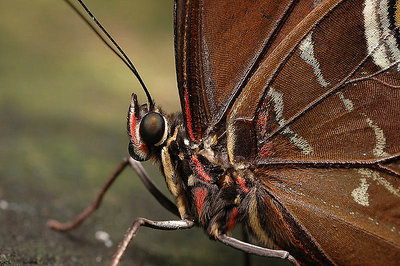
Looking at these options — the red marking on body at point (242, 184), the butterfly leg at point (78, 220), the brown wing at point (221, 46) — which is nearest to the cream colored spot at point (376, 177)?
the red marking on body at point (242, 184)

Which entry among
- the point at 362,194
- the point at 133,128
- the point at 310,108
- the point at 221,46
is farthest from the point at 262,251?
the point at 221,46

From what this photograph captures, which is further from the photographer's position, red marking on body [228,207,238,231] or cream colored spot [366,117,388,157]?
red marking on body [228,207,238,231]

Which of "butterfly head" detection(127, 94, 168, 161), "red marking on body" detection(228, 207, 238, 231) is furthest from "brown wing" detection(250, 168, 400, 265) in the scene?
Result: "butterfly head" detection(127, 94, 168, 161)

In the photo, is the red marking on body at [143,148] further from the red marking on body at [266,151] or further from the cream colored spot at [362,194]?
Result: the cream colored spot at [362,194]

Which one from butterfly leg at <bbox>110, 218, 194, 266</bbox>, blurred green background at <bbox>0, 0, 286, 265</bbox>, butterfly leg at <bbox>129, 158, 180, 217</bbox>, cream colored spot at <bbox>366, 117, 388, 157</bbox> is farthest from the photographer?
blurred green background at <bbox>0, 0, 286, 265</bbox>

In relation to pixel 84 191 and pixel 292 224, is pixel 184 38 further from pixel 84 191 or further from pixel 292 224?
pixel 84 191

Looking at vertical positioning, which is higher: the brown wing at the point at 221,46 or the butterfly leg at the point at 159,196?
the brown wing at the point at 221,46

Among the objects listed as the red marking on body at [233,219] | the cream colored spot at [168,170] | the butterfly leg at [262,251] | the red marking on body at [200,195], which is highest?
the cream colored spot at [168,170]

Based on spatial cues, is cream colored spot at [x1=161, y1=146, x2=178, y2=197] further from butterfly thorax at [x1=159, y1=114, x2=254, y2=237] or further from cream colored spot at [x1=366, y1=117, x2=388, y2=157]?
cream colored spot at [x1=366, y1=117, x2=388, y2=157]

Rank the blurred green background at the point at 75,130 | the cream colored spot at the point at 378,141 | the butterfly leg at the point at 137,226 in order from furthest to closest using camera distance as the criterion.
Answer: the blurred green background at the point at 75,130
the cream colored spot at the point at 378,141
the butterfly leg at the point at 137,226
